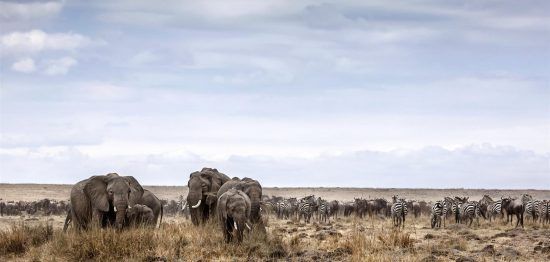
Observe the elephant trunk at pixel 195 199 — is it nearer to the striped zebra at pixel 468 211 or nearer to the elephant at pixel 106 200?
the elephant at pixel 106 200

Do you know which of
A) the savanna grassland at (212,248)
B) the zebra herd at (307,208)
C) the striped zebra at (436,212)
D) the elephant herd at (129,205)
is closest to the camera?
the savanna grassland at (212,248)

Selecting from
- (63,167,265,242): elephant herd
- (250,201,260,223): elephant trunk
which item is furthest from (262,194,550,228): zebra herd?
(63,167,265,242): elephant herd

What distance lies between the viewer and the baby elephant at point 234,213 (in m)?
19.2

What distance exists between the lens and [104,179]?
20656mm

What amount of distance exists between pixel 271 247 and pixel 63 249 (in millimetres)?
5326

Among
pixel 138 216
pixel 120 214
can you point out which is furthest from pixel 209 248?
pixel 138 216

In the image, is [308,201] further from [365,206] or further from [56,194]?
[56,194]

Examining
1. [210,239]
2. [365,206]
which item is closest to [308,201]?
[365,206]

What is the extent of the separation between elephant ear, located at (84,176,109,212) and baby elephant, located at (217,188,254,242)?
125 inches

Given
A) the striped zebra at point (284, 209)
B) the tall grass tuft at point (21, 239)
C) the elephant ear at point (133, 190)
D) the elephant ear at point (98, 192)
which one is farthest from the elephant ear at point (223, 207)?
the striped zebra at point (284, 209)

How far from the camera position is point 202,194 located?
81.8ft

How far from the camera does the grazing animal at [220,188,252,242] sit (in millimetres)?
19234

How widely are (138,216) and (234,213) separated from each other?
452 cm

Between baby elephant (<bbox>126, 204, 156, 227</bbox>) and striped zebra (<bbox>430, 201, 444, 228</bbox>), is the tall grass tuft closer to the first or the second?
baby elephant (<bbox>126, 204, 156, 227</bbox>)
